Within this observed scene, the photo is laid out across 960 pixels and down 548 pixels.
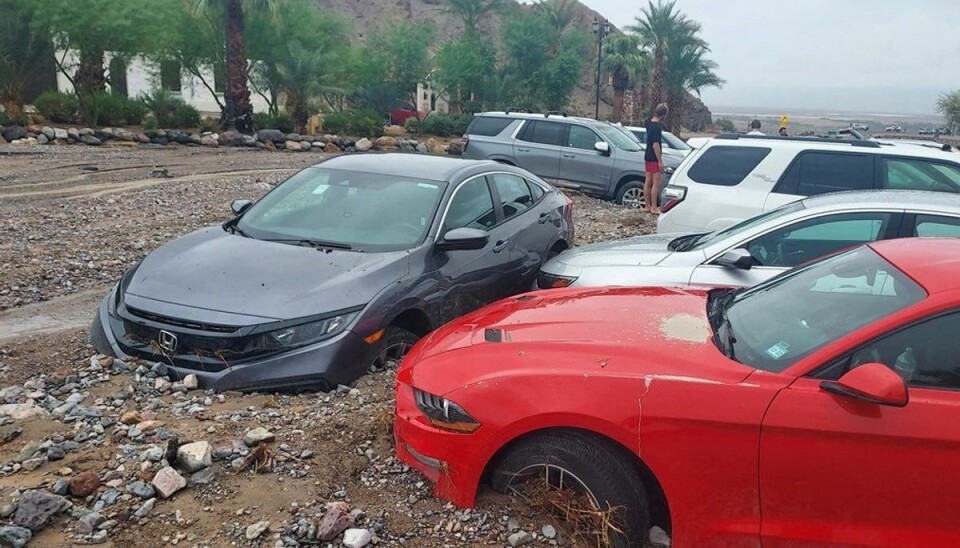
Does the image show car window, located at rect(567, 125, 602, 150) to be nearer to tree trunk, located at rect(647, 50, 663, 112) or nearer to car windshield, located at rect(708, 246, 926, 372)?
car windshield, located at rect(708, 246, 926, 372)

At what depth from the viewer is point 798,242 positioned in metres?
5.63

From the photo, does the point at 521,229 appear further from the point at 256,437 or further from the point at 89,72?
the point at 89,72

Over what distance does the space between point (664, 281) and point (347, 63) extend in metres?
33.2

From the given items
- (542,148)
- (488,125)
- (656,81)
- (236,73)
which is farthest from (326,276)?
(656,81)

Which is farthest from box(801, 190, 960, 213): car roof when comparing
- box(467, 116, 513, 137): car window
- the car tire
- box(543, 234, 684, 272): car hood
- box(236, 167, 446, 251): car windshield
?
box(467, 116, 513, 137): car window

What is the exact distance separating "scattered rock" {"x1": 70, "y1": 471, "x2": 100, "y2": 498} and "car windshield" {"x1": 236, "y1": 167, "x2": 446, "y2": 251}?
2362mm

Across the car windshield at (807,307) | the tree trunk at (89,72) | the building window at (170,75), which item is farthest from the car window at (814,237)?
the building window at (170,75)

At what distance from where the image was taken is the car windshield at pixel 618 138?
1498cm

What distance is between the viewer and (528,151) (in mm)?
15289

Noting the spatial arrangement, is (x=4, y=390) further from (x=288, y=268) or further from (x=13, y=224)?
(x=13, y=224)

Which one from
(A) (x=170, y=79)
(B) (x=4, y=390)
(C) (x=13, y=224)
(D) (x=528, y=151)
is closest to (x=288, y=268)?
(B) (x=4, y=390)

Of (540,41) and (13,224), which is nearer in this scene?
(13,224)

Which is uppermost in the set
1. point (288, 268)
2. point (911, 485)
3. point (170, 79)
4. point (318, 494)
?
point (170, 79)

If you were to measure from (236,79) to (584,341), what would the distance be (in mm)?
24917
